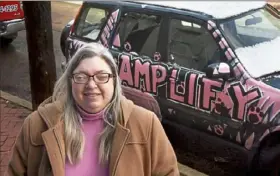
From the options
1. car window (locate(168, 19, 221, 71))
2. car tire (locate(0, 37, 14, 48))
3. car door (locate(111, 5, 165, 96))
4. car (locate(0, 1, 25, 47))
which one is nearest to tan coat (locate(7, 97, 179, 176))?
car window (locate(168, 19, 221, 71))

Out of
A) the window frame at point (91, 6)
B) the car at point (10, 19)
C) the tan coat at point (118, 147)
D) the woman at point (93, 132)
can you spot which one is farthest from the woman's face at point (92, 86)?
the car at point (10, 19)

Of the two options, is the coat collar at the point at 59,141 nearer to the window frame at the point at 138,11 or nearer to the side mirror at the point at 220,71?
the side mirror at the point at 220,71

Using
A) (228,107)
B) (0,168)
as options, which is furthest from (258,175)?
(0,168)

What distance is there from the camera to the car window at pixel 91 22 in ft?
19.5

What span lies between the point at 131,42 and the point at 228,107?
59.0 inches

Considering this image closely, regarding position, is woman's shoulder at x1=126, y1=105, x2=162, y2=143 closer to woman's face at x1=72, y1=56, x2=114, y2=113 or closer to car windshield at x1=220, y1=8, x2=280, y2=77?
woman's face at x1=72, y1=56, x2=114, y2=113

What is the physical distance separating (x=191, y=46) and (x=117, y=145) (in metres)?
3.01

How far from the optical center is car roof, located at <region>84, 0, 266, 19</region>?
4.94 m

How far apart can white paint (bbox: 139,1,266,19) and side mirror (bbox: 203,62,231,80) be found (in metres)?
0.58

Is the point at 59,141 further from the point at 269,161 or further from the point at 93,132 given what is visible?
the point at 269,161

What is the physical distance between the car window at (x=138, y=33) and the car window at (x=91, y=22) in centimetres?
34

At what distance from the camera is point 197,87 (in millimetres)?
4770

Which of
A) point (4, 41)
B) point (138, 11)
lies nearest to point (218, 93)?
point (138, 11)

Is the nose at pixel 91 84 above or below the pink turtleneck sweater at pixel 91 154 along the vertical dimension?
above
